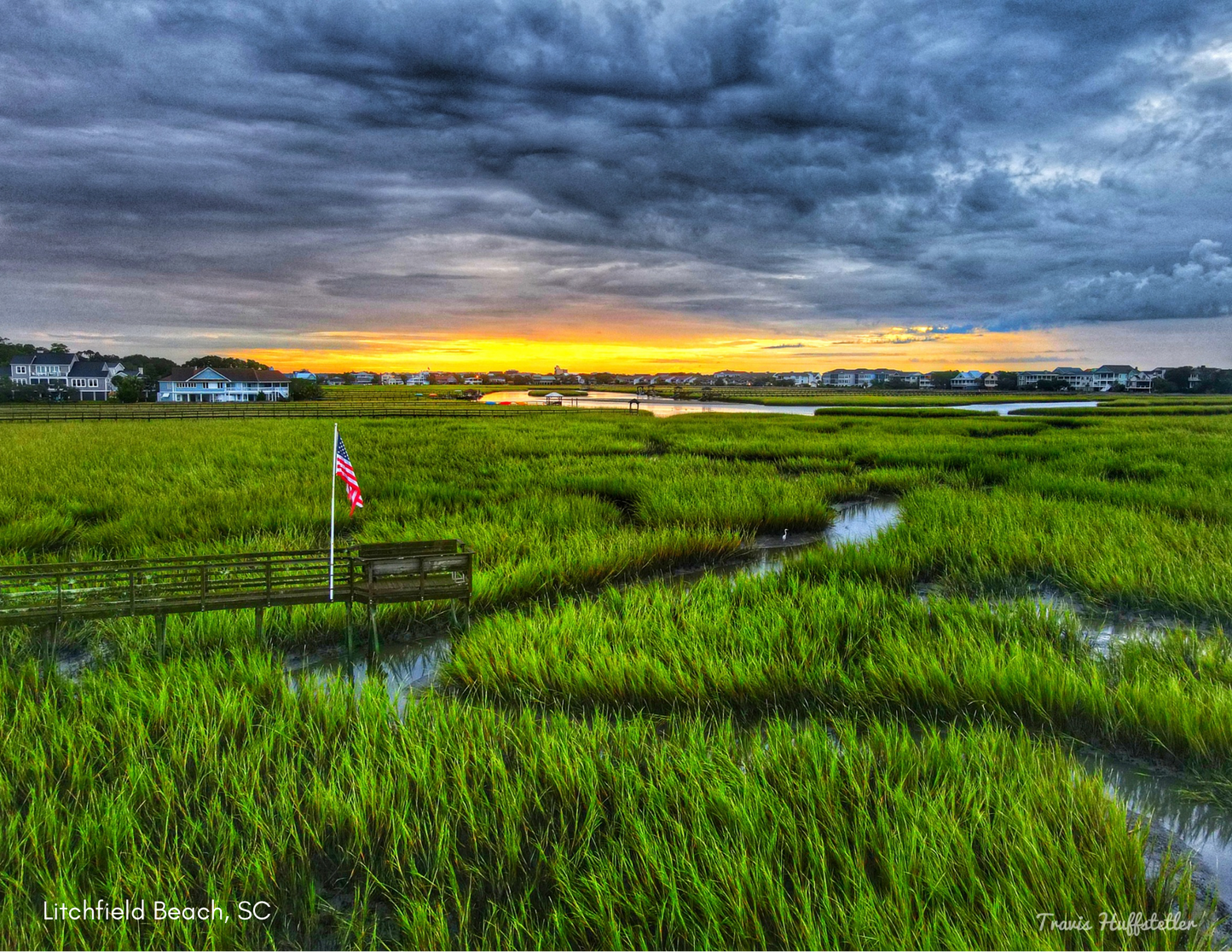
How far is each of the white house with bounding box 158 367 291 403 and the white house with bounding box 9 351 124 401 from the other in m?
12.3

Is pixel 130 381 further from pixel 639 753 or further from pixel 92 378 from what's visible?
pixel 639 753

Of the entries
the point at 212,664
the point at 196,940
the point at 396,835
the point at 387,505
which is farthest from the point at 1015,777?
the point at 387,505

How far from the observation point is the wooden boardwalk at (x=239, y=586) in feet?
20.1

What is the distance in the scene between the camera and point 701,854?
3475mm

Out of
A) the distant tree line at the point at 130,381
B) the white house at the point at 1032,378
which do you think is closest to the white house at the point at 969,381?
the white house at the point at 1032,378

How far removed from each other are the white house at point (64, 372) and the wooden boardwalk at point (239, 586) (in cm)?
11711

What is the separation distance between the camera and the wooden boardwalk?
6137 mm

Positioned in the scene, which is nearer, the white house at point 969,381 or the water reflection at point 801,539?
the water reflection at point 801,539

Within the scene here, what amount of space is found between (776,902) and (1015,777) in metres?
1.97

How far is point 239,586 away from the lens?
693 centimetres

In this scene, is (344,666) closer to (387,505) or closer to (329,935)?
(329,935)

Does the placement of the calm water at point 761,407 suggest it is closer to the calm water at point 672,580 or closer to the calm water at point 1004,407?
the calm water at point 1004,407

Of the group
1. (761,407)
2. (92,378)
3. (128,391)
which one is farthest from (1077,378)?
(92,378)

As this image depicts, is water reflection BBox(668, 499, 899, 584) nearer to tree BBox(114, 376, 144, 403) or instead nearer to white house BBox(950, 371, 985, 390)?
tree BBox(114, 376, 144, 403)
